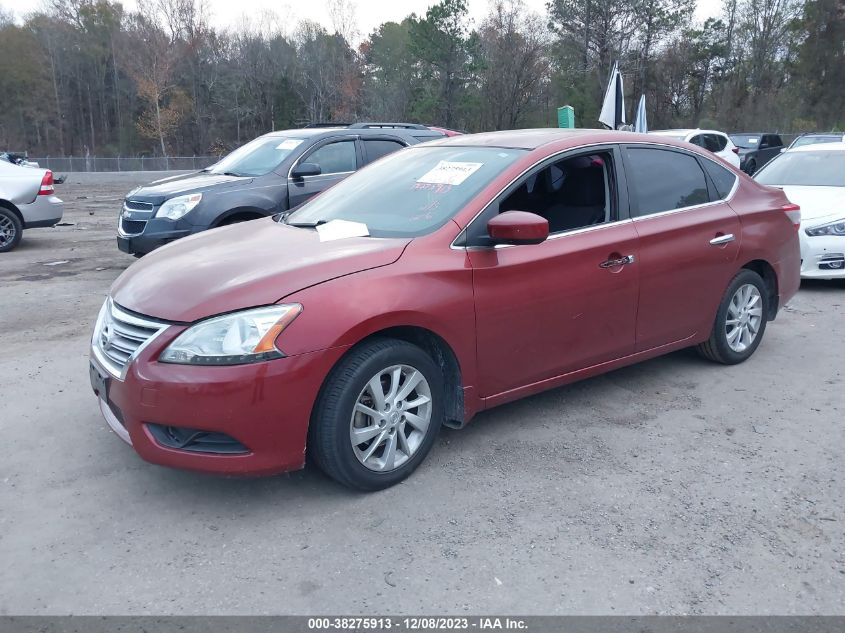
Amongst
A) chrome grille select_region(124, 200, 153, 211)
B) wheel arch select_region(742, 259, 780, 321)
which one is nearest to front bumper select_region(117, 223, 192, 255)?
Result: chrome grille select_region(124, 200, 153, 211)

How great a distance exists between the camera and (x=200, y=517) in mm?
3480

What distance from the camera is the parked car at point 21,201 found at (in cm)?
1127

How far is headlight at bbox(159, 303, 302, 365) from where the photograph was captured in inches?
128

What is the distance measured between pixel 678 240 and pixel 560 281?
1.12 metres

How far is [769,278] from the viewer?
5648 millimetres

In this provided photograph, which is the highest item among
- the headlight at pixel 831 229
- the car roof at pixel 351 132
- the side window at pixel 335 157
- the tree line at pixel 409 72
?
the tree line at pixel 409 72

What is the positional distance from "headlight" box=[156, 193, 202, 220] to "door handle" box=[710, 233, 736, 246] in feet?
17.9

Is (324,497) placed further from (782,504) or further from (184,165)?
(184,165)


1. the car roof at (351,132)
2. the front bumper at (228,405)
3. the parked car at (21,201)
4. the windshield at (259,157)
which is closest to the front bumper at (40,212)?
the parked car at (21,201)

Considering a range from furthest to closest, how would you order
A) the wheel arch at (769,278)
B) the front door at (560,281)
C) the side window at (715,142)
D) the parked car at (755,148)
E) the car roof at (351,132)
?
the parked car at (755,148)
the side window at (715,142)
the car roof at (351,132)
the wheel arch at (769,278)
the front door at (560,281)

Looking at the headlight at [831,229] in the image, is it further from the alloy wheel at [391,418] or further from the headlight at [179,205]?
the headlight at [179,205]

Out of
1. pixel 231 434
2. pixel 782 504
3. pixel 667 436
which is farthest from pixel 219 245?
pixel 782 504

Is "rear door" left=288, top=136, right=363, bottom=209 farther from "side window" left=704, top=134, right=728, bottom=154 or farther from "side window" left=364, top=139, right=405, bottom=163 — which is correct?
"side window" left=704, top=134, right=728, bottom=154

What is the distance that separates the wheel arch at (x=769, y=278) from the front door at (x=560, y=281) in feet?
4.78
